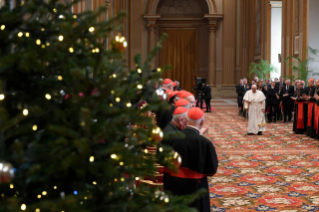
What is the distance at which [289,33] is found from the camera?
61.4ft

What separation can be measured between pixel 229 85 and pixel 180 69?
12.9 ft

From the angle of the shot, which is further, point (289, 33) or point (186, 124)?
point (289, 33)

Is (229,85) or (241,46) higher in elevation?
(241,46)

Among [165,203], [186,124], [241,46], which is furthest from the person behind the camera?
[241,46]

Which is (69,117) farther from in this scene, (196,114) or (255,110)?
(255,110)

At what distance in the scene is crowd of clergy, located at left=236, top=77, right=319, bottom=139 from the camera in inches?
480

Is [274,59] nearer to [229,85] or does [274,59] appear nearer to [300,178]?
[229,85]

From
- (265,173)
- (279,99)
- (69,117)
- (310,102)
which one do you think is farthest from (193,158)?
(279,99)

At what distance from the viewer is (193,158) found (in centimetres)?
409

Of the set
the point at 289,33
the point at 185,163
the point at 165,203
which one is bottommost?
the point at 185,163

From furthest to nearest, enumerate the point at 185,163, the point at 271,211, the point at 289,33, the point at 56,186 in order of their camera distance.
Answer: the point at 289,33
the point at 271,211
the point at 185,163
the point at 56,186

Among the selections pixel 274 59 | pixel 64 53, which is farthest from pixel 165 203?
pixel 274 59

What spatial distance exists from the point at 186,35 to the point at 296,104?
55.2 ft

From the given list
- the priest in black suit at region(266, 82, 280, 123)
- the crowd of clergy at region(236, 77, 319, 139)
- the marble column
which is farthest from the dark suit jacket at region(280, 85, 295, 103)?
the marble column
